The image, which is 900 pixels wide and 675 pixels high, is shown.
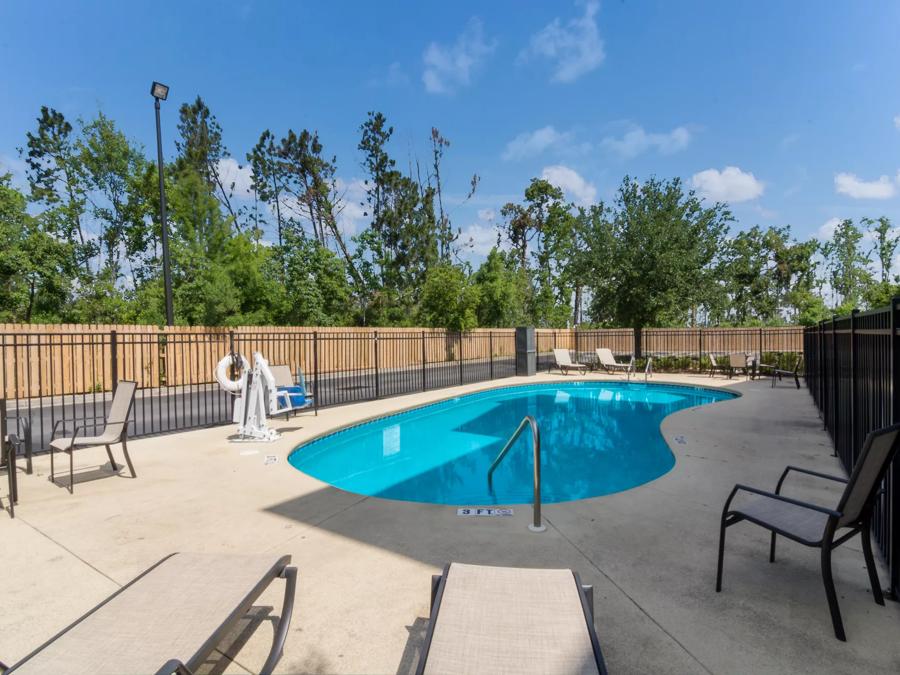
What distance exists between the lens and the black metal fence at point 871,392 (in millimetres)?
2506

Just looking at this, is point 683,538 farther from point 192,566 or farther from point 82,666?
point 82,666

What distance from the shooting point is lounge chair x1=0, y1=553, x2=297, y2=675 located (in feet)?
5.00

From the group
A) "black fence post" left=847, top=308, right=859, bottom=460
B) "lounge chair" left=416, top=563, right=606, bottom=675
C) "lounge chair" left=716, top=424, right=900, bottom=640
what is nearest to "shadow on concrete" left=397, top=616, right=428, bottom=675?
"lounge chair" left=416, top=563, right=606, bottom=675

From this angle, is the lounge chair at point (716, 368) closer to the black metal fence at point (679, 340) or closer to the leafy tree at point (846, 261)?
the black metal fence at point (679, 340)

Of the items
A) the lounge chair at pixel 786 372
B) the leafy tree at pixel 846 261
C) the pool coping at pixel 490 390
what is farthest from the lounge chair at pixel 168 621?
the leafy tree at pixel 846 261

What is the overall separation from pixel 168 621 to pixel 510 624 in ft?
4.42

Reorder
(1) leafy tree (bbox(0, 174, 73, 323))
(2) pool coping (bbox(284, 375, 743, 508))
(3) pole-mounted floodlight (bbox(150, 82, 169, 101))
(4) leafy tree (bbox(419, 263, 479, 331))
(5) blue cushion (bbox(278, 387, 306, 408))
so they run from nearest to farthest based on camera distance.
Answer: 1. (2) pool coping (bbox(284, 375, 743, 508))
2. (5) blue cushion (bbox(278, 387, 306, 408))
3. (3) pole-mounted floodlight (bbox(150, 82, 169, 101))
4. (1) leafy tree (bbox(0, 174, 73, 323))
5. (4) leafy tree (bbox(419, 263, 479, 331))

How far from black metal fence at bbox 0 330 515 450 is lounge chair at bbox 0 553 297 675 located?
4058 mm

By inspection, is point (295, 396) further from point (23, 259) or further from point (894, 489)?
point (23, 259)

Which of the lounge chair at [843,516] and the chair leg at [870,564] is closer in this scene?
the lounge chair at [843,516]

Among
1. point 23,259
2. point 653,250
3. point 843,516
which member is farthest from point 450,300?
point 843,516

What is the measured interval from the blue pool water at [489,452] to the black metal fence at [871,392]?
6.86ft

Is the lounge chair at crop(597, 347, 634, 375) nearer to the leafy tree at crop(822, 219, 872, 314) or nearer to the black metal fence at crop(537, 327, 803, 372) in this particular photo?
the black metal fence at crop(537, 327, 803, 372)

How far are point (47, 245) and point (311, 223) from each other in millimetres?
14918
